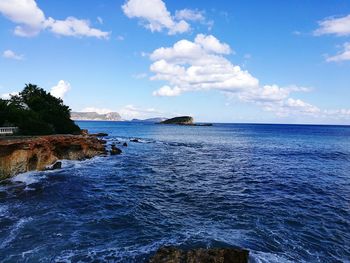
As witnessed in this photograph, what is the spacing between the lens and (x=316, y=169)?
4266 cm

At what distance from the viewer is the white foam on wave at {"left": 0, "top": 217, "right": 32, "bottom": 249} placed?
635 inches

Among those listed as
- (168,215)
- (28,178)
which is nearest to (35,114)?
(28,178)

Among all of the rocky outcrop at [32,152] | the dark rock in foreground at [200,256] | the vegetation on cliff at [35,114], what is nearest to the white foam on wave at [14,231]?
the dark rock in foreground at [200,256]

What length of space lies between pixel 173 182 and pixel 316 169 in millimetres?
22891

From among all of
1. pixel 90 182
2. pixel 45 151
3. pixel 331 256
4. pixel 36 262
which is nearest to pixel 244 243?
pixel 331 256

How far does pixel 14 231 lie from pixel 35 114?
117 ft

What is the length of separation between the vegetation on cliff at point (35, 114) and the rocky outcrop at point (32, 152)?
4.30 meters

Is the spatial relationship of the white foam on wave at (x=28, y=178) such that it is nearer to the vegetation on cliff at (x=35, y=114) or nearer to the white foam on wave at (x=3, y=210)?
the white foam on wave at (x=3, y=210)

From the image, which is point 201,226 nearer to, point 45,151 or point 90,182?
point 90,182

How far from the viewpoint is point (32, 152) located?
1355 inches

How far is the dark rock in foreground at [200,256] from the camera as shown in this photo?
1295 cm

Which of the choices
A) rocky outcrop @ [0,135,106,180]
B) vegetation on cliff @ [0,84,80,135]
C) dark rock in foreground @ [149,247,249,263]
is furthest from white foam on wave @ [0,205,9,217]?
vegetation on cliff @ [0,84,80,135]

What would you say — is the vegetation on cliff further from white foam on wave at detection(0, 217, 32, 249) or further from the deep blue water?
white foam on wave at detection(0, 217, 32, 249)

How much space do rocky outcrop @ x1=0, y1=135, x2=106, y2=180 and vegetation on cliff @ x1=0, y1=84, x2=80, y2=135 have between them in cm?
430
